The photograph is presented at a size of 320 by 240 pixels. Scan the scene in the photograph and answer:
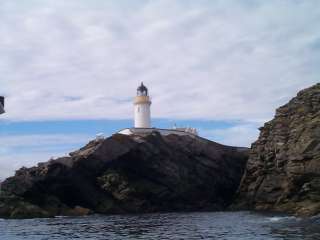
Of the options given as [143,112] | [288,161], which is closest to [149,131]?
[143,112]

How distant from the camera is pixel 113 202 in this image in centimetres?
7044

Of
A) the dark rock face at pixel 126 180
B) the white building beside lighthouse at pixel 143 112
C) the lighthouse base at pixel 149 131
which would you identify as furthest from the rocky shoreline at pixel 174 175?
the white building beside lighthouse at pixel 143 112

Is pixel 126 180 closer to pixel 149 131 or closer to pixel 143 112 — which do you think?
pixel 149 131

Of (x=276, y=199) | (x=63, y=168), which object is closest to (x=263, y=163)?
(x=276, y=199)

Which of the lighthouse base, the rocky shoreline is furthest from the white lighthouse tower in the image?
the rocky shoreline

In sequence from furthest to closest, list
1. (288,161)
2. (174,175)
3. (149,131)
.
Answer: (149,131)
(174,175)
(288,161)

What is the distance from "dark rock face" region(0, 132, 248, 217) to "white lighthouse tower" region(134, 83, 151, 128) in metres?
9.82

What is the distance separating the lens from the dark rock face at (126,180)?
65750 mm

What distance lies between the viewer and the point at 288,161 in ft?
212

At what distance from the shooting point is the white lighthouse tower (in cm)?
8469

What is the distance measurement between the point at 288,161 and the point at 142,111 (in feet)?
98.4

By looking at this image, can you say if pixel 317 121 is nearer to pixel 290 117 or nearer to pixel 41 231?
pixel 290 117

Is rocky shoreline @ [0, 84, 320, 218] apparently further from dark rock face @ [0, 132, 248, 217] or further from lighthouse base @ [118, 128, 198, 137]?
lighthouse base @ [118, 128, 198, 137]

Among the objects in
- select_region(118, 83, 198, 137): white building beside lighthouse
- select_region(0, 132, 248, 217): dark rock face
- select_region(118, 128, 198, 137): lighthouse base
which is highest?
select_region(118, 83, 198, 137): white building beside lighthouse
